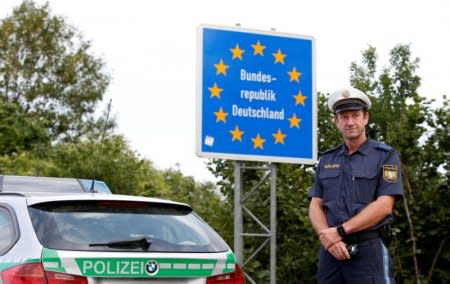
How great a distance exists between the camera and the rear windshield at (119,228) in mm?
4781

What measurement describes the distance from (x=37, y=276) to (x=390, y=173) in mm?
1924

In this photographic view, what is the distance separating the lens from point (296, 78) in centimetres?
923

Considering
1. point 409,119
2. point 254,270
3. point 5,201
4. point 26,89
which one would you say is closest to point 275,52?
point 409,119

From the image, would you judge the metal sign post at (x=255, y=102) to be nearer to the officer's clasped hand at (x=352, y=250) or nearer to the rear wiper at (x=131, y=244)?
the rear wiper at (x=131, y=244)

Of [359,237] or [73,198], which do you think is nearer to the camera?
[359,237]

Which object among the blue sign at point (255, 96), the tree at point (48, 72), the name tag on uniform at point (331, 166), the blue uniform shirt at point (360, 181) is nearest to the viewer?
the blue uniform shirt at point (360, 181)

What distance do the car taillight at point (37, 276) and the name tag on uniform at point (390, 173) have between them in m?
1.69

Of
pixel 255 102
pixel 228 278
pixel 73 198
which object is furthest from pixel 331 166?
pixel 255 102

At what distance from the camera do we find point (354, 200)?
495cm

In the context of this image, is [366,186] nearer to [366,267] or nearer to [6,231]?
[366,267]

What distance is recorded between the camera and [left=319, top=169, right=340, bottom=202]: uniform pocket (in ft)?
16.5

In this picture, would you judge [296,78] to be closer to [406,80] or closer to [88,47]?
[406,80]

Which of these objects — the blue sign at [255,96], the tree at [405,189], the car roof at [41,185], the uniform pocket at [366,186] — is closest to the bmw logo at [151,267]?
the uniform pocket at [366,186]

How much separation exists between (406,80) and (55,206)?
641cm
